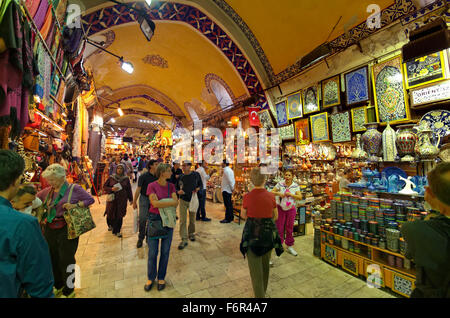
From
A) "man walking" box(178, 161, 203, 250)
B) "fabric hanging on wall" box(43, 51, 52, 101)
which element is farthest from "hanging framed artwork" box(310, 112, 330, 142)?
"fabric hanging on wall" box(43, 51, 52, 101)

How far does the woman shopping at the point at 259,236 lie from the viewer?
1900mm

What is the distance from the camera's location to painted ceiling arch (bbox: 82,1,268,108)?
16.5ft

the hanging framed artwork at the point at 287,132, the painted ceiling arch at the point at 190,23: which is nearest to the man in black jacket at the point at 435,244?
the hanging framed artwork at the point at 287,132

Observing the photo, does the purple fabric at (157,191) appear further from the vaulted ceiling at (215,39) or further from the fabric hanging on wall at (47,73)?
the vaulted ceiling at (215,39)

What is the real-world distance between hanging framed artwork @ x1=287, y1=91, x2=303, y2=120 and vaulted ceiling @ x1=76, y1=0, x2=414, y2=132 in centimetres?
86

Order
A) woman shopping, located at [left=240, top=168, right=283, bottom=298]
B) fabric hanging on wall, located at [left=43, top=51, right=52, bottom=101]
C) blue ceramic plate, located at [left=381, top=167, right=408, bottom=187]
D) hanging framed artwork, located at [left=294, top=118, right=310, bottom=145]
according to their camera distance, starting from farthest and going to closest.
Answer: hanging framed artwork, located at [left=294, top=118, right=310, bottom=145]
fabric hanging on wall, located at [left=43, top=51, right=52, bottom=101]
blue ceramic plate, located at [left=381, top=167, right=408, bottom=187]
woman shopping, located at [left=240, top=168, right=283, bottom=298]

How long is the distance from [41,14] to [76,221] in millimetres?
3042

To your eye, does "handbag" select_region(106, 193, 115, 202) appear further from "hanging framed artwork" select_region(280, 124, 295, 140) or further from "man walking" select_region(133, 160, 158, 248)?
"hanging framed artwork" select_region(280, 124, 295, 140)

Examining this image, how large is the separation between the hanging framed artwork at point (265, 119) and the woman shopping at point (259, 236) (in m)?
4.80

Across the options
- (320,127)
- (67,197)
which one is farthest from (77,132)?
(320,127)

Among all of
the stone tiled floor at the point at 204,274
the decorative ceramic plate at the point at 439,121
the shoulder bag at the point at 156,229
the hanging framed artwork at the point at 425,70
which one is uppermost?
the hanging framed artwork at the point at 425,70

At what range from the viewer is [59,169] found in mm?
1925

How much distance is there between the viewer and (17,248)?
2.65ft

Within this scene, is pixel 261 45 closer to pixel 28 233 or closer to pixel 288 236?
pixel 288 236
